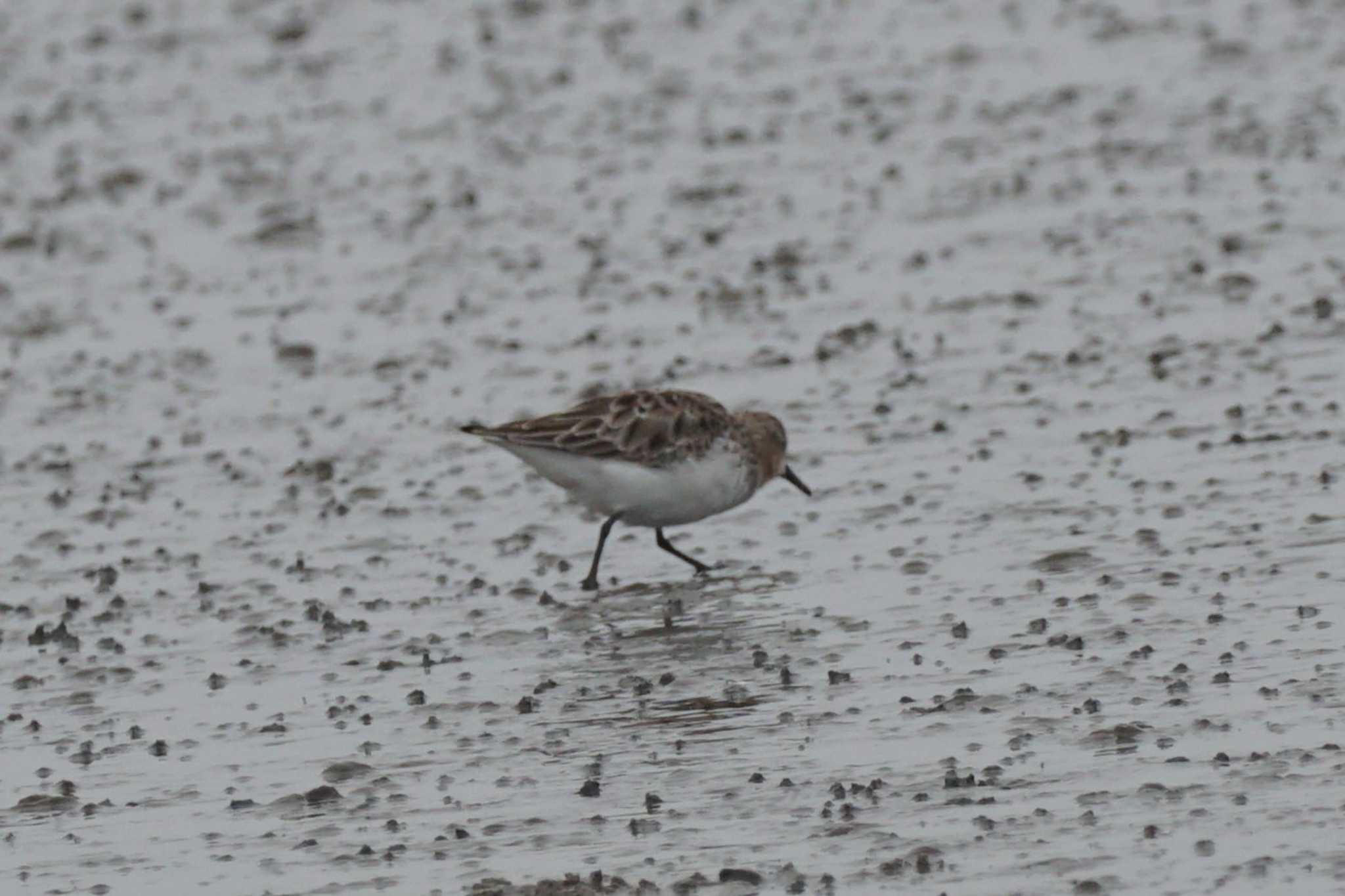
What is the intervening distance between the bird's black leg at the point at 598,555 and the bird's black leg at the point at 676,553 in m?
0.40

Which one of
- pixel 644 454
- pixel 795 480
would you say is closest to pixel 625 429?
pixel 644 454

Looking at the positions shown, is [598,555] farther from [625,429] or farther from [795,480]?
[795,480]

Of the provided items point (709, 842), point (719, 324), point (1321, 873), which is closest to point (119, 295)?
point (719, 324)

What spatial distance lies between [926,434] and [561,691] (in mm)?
5359

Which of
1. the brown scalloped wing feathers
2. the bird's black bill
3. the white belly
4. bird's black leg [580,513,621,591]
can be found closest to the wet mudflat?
bird's black leg [580,513,621,591]

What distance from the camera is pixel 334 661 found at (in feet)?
44.4

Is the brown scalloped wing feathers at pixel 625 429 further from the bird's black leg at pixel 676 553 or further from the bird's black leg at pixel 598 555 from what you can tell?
the bird's black leg at pixel 676 553

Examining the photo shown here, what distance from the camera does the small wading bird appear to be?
15.1 meters

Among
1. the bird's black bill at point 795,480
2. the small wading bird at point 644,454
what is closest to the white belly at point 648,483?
the small wading bird at point 644,454

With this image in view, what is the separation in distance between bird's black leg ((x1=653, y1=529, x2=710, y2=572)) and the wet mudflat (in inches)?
11.8

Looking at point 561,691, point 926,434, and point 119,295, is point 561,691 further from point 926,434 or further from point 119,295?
point 119,295

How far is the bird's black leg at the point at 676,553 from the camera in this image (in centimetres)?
1522

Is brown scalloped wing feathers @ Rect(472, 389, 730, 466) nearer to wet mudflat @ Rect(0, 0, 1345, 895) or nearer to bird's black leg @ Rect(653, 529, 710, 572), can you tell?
bird's black leg @ Rect(653, 529, 710, 572)

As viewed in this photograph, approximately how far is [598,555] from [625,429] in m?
0.75
